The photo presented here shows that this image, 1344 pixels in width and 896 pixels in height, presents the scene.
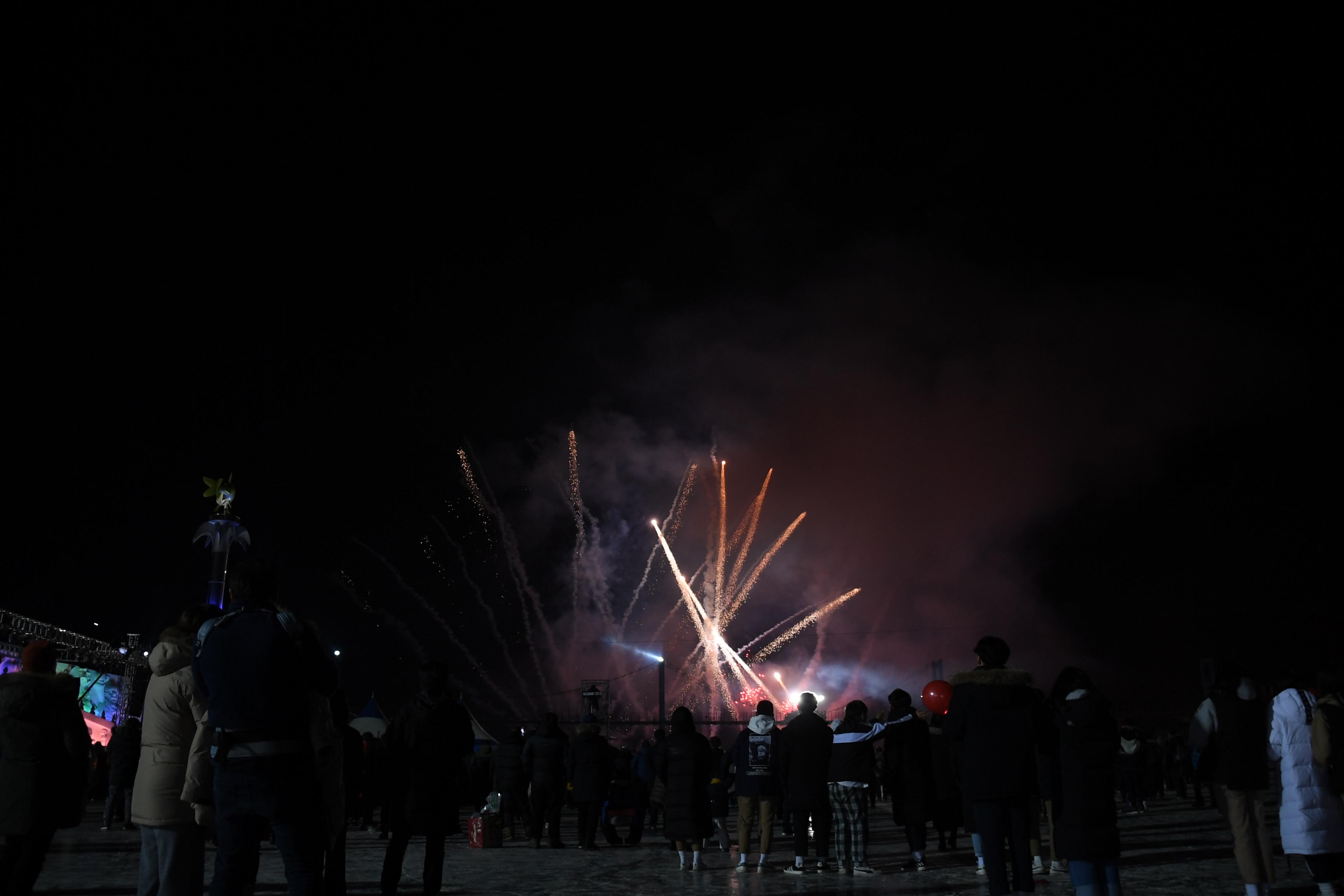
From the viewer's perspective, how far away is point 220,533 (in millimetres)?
36438

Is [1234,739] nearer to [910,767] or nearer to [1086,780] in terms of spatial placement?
[1086,780]

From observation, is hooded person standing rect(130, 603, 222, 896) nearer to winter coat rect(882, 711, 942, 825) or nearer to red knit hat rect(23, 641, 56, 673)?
red knit hat rect(23, 641, 56, 673)

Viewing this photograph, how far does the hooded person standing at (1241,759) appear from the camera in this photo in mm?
7492

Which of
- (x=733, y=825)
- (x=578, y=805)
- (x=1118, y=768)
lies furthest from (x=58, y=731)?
(x=1118, y=768)

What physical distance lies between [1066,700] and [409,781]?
4496mm

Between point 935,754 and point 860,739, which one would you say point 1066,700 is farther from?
point 935,754

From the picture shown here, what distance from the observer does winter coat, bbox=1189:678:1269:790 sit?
782 cm

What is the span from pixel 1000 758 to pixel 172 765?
492 cm

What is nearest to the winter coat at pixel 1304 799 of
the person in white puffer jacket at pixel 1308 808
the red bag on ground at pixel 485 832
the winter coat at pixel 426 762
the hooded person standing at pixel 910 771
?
the person in white puffer jacket at pixel 1308 808

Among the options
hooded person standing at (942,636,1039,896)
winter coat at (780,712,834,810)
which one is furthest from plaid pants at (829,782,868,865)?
hooded person standing at (942,636,1039,896)

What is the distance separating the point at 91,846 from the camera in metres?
12.7

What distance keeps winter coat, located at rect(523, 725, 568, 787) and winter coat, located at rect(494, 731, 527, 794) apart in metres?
0.79

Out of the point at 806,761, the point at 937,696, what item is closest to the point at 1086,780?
the point at 806,761

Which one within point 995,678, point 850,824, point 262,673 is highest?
point 995,678
